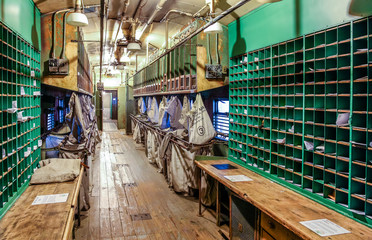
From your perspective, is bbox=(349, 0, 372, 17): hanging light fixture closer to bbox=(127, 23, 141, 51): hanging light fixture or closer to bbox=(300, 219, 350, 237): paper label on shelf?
bbox=(300, 219, 350, 237): paper label on shelf

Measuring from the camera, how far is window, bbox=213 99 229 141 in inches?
214

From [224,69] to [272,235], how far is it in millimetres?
3072

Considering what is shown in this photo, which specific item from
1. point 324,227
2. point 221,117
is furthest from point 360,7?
point 221,117

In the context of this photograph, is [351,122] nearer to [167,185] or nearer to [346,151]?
[346,151]

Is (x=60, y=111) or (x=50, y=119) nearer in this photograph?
(x=50, y=119)

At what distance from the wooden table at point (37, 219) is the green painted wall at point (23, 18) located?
5.64ft

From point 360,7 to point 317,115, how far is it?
97cm

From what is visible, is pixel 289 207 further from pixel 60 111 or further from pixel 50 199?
Answer: pixel 60 111

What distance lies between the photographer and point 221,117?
5.74 metres

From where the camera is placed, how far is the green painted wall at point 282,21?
2467 mm

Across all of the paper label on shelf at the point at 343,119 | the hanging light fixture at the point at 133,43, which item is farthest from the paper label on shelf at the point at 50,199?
the hanging light fixture at the point at 133,43

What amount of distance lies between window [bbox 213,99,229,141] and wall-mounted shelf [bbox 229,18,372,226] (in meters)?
1.44

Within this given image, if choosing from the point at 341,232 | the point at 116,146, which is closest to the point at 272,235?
the point at 341,232

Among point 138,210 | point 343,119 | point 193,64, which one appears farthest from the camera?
point 193,64
